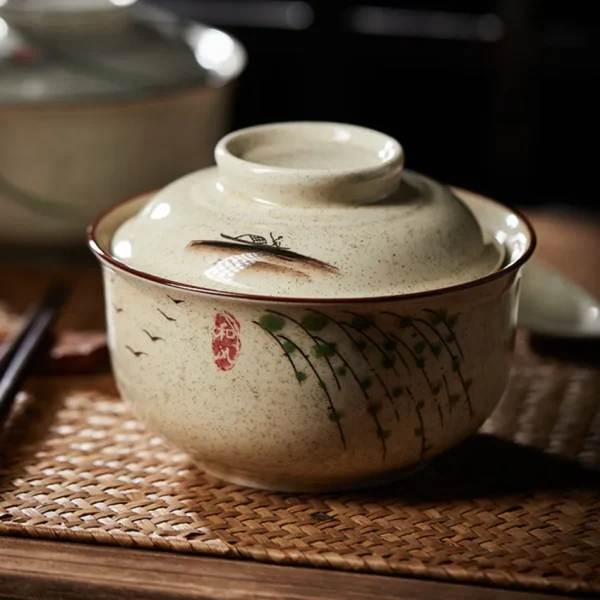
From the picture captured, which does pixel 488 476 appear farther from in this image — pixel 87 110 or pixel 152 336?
pixel 87 110

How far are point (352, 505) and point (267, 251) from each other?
0.20m

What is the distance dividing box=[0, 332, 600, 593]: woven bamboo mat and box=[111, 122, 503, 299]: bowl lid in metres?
0.17

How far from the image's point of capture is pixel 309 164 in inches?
30.6

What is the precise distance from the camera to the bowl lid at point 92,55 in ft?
3.70

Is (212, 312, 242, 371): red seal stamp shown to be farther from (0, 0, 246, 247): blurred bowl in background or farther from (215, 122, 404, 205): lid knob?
(0, 0, 246, 247): blurred bowl in background

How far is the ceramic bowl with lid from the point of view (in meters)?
0.69

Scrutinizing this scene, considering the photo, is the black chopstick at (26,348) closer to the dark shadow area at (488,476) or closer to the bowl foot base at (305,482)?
the bowl foot base at (305,482)

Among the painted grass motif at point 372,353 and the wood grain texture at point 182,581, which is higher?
the painted grass motif at point 372,353

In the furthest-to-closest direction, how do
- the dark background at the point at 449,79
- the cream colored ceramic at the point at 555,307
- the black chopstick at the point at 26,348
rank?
1. the dark background at the point at 449,79
2. the cream colored ceramic at the point at 555,307
3. the black chopstick at the point at 26,348

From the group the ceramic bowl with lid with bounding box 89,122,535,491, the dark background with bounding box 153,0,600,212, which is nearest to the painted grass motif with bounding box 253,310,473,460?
the ceramic bowl with lid with bounding box 89,122,535,491

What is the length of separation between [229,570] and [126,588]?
2.6 inches

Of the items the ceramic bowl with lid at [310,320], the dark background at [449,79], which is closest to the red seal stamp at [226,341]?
the ceramic bowl with lid at [310,320]

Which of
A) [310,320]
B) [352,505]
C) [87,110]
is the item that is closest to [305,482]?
[352,505]

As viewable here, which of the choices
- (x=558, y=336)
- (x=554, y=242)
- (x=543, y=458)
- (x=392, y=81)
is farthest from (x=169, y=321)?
(x=392, y=81)
